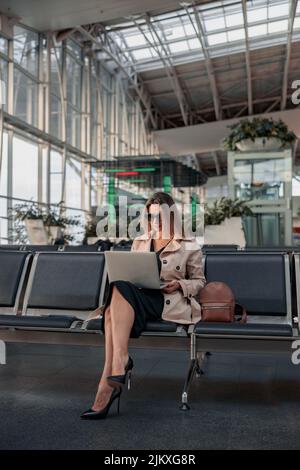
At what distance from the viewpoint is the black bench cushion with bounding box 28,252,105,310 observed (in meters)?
4.31

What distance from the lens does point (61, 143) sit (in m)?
17.0

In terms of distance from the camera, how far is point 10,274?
452 centimetres

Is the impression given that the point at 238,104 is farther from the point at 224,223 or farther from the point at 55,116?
the point at 224,223

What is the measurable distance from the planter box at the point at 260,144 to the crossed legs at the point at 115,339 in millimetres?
8836

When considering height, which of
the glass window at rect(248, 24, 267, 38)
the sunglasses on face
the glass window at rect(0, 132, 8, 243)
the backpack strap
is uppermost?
the glass window at rect(248, 24, 267, 38)

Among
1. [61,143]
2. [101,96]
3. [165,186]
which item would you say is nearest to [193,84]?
[101,96]

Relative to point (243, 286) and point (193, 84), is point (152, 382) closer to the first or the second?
point (243, 286)

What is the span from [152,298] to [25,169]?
1206 centimetres

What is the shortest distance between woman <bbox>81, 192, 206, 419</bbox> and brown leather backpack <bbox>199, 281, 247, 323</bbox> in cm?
8

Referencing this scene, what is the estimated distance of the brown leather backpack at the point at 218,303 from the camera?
12.0 feet

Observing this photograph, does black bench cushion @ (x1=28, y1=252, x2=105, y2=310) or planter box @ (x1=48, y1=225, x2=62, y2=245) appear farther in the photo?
planter box @ (x1=48, y1=225, x2=62, y2=245)

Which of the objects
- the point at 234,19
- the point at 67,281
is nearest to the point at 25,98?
the point at 234,19

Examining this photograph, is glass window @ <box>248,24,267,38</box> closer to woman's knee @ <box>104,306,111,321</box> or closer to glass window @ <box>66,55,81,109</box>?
glass window @ <box>66,55,81,109</box>

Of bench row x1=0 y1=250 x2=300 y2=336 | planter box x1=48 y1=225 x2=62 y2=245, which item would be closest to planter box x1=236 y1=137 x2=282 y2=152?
planter box x1=48 y1=225 x2=62 y2=245
